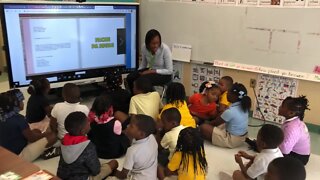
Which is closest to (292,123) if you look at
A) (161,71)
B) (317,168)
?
(317,168)

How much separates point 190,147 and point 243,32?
1984 mm

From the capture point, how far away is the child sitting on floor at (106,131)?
2.46m

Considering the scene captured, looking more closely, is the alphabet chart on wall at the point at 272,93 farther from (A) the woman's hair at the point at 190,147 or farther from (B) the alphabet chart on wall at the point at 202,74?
(A) the woman's hair at the point at 190,147

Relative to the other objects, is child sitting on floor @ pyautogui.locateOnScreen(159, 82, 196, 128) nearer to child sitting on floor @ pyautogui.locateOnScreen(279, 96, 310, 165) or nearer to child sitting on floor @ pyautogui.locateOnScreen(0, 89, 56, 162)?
child sitting on floor @ pyautogui.locateOnScreen(279, 96, 310, 165)

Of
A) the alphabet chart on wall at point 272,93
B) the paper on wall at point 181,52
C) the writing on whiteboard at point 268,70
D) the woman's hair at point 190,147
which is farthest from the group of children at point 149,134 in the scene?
the paper on wall at point 181,52

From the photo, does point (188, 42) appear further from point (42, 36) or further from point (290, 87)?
point (42, 36)

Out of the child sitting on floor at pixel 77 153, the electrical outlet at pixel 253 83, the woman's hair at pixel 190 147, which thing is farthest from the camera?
the electrical outlet at pixel 253 83

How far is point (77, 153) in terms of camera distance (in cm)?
190

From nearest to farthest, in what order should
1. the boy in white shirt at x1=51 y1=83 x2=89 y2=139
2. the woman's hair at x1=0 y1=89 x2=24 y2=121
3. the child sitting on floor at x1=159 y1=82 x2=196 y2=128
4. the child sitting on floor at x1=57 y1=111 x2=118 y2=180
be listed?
1. the child sitting on floor at x1=57 y1=111 x2=118 y2=180
2. the woman's hair at x1=0 y1=89 x2=24 y2=121
3. the boy in white shirt at x1=51 y1=83 x2=89 y2=139
4. the child sitting on floor at x1=159 y1=82 x2=196 y2=128

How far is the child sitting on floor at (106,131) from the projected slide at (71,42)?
→ 122 centimetres

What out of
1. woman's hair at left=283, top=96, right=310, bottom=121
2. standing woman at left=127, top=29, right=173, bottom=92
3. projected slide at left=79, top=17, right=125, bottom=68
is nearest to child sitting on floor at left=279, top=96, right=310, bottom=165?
woman's hair at left=283, top=96, right=310, bottom=121

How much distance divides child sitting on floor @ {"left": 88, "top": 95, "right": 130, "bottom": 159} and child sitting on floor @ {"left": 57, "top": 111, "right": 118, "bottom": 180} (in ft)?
1.56

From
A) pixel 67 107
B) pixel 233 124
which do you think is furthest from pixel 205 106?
pixel 67 107

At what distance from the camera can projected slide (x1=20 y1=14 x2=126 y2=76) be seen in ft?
10.9
